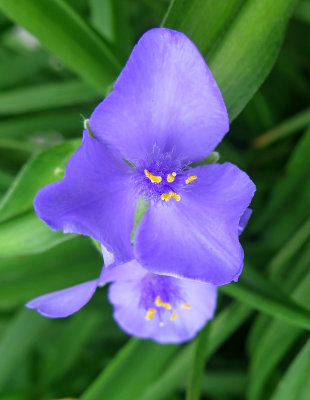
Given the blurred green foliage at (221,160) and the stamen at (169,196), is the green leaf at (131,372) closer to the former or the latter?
the blurred green foliage at (221,160)

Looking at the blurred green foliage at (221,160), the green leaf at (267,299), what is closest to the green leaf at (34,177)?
the blurred green foliage at (221,160)

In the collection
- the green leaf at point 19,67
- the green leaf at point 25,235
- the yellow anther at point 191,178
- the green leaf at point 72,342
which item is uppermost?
the yellow anther at point 191,178

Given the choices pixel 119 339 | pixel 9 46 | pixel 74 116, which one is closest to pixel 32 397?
pixel 119 339

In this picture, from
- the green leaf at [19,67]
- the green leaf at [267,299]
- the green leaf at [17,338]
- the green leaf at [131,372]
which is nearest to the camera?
the green leaf at [267,299]

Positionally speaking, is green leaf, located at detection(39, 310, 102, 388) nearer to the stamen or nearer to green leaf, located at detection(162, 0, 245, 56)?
the stamen

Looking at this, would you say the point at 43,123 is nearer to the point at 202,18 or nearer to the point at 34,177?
the point at 34,177

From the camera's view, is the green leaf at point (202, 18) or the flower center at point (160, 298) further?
the flower center at point (160, 298)

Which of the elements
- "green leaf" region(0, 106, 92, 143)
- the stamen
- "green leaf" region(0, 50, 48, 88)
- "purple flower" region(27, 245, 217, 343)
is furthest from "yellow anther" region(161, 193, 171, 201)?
"green leaf" region(0, 50, 48, 88)

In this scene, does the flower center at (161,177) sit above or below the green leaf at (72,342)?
above
